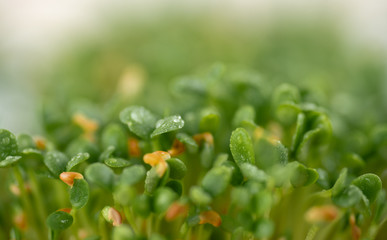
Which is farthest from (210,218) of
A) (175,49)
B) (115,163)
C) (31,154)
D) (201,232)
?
(175,49)

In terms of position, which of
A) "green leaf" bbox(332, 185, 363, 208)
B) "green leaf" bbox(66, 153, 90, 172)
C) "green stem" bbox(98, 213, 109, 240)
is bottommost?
"green stem" bbox(98, 213, 109, 240)

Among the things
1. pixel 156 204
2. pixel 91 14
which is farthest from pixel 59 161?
pixel 91 14

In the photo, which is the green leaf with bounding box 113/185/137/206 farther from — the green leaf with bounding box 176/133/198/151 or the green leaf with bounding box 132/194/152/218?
the green leaf with bounding box 176/133/198/151

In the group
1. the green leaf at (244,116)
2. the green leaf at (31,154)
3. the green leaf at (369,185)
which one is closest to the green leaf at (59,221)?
the green leaf at (31,154)

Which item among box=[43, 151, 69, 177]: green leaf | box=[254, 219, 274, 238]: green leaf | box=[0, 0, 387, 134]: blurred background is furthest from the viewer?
box=[0, 0, 387, 134]: blurred background

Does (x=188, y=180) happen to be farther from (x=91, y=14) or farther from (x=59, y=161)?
(x=91, y=14)

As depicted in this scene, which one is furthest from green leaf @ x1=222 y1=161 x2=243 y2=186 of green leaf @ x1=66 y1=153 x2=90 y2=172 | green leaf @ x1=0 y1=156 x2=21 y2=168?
green leaf @ x1=0 y1=156 x2=21 y2=168

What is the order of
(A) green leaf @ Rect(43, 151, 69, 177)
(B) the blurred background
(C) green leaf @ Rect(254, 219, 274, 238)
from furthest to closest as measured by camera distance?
(B) the blurred background < (A) green leaf @ Rect(43, 151, 69, 177) < (C) green leaf @ Rect(254, 219, 274, 238)

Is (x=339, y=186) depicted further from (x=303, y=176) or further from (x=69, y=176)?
(x=69, y=176)
